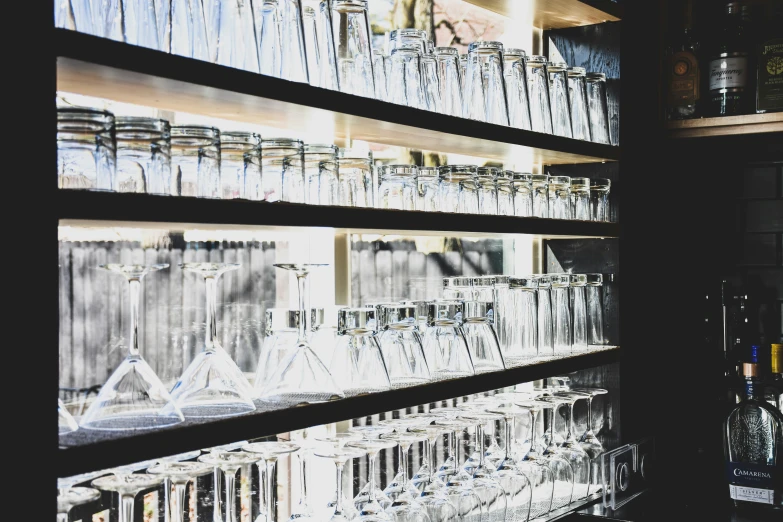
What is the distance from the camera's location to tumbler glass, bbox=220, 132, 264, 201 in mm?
1502

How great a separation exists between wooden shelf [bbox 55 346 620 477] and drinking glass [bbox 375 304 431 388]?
63 mm

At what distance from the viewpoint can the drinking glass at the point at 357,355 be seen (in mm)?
1759

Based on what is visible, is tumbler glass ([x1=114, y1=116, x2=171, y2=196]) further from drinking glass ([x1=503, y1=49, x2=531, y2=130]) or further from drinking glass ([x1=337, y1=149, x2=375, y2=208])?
drinking glass ([x1=503, y1=49, x2=531, y2=130])

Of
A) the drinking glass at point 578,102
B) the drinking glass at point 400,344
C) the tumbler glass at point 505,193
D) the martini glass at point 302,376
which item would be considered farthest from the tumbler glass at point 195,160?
the drinking glass at point 578,102

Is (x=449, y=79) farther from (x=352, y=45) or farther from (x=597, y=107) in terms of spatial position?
(x=597, y=107)

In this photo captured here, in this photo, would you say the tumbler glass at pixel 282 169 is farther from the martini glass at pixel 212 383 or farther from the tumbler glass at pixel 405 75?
the tumbler glass at pixel 405 75

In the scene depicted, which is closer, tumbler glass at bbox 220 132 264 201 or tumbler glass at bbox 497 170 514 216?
tumbler glass at bbox 220 132 264 201

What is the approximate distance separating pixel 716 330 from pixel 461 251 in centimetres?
108

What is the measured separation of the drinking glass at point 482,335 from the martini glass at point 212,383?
2.38ft

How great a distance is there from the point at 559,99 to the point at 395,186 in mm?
831

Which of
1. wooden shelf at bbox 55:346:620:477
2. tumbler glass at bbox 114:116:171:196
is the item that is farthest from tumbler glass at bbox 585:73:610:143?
tumbler glass at bbox 114:116:171:196

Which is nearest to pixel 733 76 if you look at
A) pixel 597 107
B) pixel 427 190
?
pixel 597 107

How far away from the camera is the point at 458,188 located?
2053 mm

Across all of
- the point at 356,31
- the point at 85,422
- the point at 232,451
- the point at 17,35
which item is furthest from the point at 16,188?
the point at 356,31
